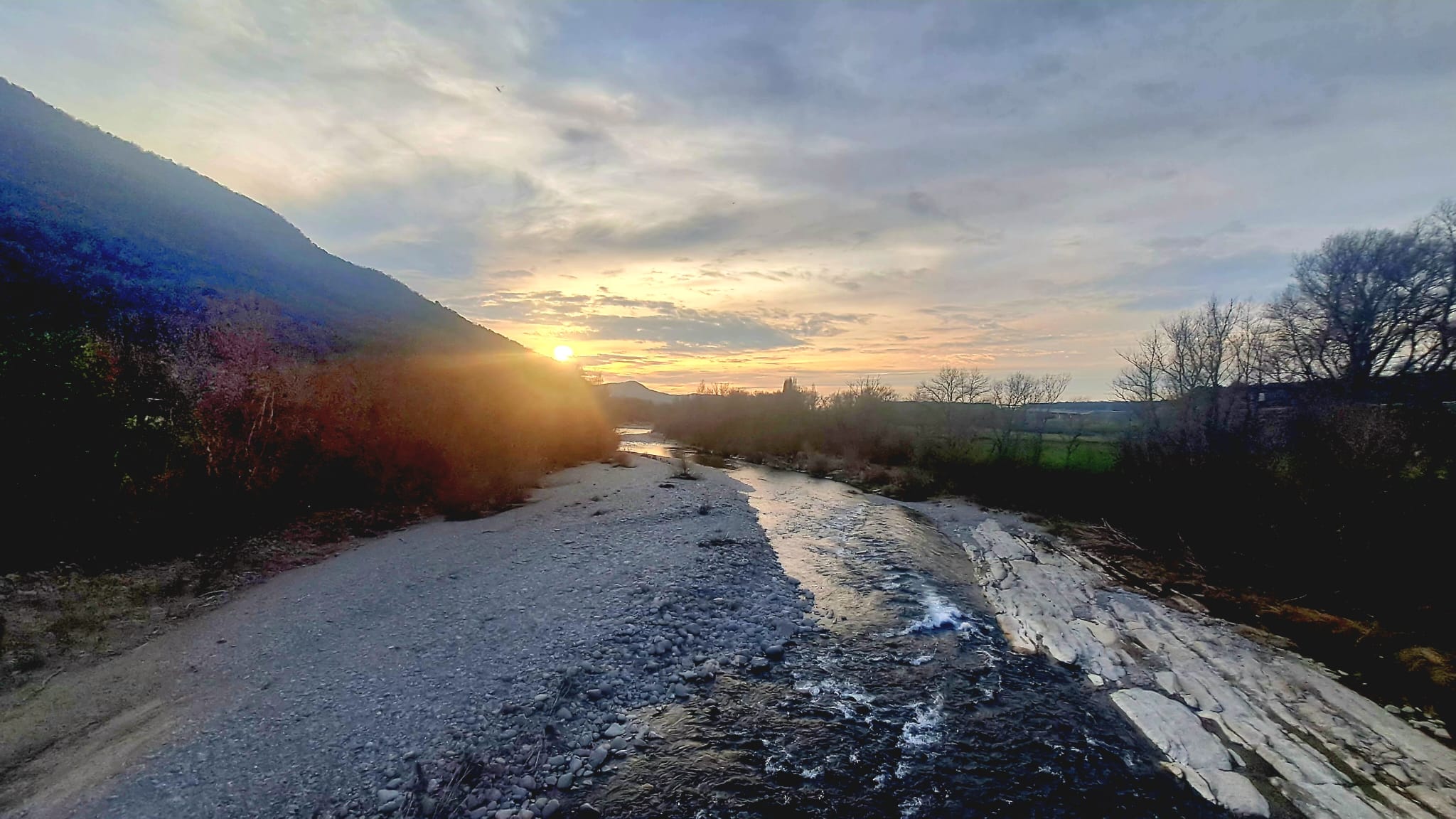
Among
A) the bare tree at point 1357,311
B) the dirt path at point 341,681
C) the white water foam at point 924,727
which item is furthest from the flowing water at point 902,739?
the bare tree at point 1357,311

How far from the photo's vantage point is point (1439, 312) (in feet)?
79.6

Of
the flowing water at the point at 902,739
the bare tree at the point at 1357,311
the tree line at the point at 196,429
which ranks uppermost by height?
the bare tree at the point at 1357,311

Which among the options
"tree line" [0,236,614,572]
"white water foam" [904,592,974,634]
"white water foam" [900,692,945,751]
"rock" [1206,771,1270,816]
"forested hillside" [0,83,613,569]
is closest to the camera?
"rock" [1206,771,1270,816]

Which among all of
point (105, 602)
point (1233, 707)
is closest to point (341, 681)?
point (105, 602)

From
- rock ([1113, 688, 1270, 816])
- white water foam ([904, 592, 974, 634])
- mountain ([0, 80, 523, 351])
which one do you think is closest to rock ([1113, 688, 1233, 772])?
rock ([1113, 688, 1270, 816])

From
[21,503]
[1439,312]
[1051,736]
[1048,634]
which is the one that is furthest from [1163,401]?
[21,503]

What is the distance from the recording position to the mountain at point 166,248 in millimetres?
20547

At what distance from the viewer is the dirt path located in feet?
17.7

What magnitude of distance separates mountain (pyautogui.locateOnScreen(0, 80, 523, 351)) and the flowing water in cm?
2050

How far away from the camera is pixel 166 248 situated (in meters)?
29.5

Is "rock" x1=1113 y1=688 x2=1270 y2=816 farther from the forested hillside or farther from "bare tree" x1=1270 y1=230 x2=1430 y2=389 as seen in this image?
"bare tree" x1=1270 y1=230 x2=1430 y2=389

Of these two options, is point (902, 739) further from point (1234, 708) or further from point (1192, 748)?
point (1234, 708)

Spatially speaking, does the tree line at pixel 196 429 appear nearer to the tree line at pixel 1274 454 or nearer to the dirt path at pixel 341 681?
the dirt path at pixel 341 681

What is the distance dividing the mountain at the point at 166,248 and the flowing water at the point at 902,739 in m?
20.5
